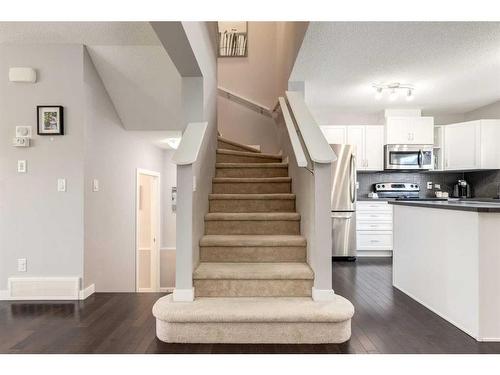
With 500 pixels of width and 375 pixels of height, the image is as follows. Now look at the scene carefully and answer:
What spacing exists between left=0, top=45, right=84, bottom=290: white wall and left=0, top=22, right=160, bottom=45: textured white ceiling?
12 centimetres

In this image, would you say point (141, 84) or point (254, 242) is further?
point (141, 84)

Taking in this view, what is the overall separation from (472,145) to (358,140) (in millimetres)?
1732

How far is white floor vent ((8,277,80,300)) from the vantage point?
10.5ft

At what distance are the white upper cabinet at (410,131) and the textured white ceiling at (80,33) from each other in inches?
160

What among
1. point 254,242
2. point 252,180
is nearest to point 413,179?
point 252,180

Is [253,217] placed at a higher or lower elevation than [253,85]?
lower


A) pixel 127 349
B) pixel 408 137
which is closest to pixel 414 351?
pixel 127 349

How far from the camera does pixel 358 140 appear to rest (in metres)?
5.69

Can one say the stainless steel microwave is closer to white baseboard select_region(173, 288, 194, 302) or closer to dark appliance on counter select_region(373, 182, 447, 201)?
dark appliance on counter select_region(373, 182, 447, 201)

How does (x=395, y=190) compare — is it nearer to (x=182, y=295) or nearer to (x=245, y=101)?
(x=245, y=101)

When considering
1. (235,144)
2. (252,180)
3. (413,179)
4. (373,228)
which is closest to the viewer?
(252,180)

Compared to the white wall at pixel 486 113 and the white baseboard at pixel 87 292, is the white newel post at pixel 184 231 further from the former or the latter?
the white wall at pixel 486 113
